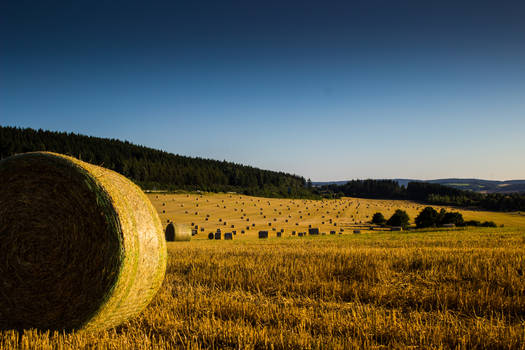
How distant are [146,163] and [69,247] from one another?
100m

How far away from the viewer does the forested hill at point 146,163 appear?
280 feet

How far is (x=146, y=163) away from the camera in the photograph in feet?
327

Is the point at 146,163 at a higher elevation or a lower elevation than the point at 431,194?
higher

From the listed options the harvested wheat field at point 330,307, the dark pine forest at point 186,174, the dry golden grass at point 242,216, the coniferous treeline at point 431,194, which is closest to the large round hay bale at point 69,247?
the harvested wheat field at point 330,307

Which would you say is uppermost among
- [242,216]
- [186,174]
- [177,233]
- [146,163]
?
[146,163]

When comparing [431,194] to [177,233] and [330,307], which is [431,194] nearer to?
[177,233]

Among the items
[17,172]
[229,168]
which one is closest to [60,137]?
[229,168]

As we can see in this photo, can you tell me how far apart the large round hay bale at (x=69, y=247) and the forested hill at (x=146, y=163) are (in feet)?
255

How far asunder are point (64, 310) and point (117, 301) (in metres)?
0.87

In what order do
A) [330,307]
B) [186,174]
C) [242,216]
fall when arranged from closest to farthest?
[330,307] → [242,216] → [186,174]

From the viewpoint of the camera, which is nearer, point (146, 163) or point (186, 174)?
point (146, 163)

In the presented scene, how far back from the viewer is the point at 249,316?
4969mm

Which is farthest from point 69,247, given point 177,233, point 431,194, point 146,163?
point 431,194

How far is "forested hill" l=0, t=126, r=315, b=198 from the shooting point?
280ft
